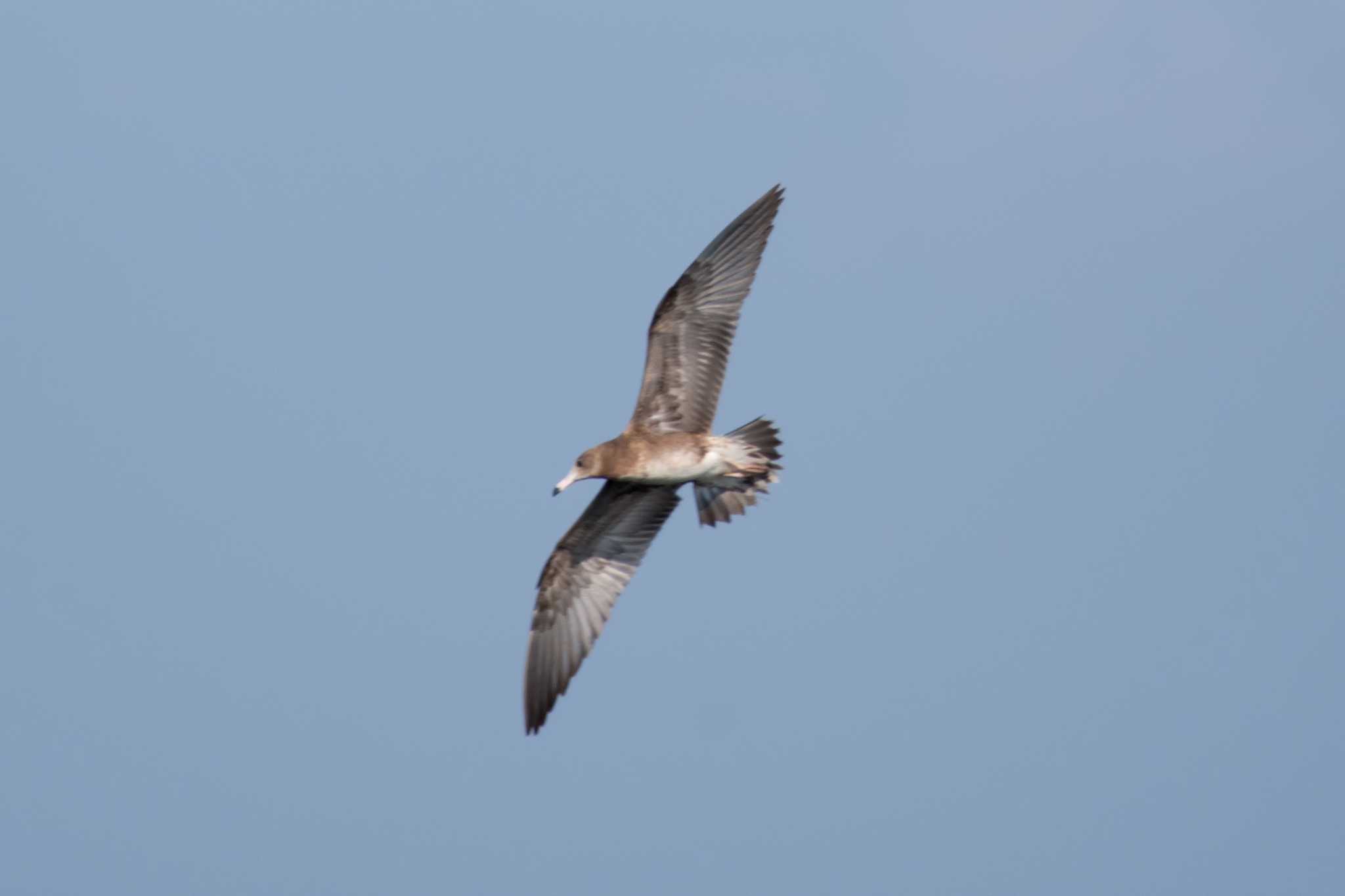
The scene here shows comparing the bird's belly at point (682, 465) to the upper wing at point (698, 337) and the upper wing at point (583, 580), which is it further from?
the upper wing at point (583, 580)

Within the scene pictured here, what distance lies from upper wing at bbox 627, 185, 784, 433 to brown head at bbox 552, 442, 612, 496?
31 cm

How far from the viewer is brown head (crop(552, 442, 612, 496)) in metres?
13.4

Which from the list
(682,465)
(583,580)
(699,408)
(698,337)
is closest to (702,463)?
(682,465)

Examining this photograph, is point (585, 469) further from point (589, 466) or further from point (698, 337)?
point (698, 337)

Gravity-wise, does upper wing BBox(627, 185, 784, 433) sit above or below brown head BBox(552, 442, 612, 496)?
above

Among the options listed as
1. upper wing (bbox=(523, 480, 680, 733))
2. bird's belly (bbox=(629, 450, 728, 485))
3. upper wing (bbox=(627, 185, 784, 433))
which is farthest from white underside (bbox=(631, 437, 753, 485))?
upper wing (bbox=(523, 480, 680, 733))

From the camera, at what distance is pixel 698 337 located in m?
13.5

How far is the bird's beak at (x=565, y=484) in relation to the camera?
13414 millimetres

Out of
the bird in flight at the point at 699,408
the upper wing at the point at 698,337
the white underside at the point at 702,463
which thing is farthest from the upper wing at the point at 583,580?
the upper wing at the point at 698,337

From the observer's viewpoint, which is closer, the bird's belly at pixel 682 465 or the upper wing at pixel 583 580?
the bird's belly at pixel 682 465

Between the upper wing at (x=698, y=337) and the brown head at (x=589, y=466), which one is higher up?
the upper wing at (x=698, y=337)

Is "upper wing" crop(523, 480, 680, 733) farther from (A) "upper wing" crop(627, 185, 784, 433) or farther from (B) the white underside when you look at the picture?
(A) "upper wing" crop(627, 185, 784, 433)

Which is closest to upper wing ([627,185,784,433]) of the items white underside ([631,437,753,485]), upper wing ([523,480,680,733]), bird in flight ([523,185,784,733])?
bird in flight ([523,185,784,733])

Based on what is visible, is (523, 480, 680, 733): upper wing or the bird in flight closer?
the bird in flight
